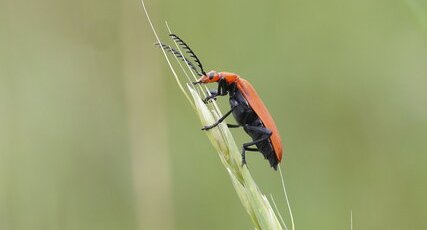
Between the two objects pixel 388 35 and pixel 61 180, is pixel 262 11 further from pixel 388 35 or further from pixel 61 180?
pixel 61 180

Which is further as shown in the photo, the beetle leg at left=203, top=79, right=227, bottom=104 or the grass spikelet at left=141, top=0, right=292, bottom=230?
the beetle leg at left=203, top=79, right=227, bottom=104

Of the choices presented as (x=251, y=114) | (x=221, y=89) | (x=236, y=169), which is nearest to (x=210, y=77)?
(x=221, y=89)

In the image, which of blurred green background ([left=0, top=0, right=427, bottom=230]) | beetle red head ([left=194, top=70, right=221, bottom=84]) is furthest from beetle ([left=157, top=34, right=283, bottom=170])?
blurred green background ([left=0, top=0, right=427, bottom=230])

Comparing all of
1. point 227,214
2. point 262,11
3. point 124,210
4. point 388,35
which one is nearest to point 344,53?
point 388,35

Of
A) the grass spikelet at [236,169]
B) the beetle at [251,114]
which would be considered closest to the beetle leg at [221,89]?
the beetle at [251,114]

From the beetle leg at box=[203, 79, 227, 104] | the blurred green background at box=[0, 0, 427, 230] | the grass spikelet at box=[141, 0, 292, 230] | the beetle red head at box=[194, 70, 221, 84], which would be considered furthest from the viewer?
the blurred green background at box=[0, 0, 427, 230]

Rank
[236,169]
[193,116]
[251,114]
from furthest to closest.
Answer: [193,116], [251,114], [236,169]

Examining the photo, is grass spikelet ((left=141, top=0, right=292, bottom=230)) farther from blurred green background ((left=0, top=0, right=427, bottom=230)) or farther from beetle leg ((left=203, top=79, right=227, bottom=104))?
blurred green background ((left=0, top=0, right=427, bottom=230))

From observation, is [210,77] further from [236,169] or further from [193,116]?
[193,116]

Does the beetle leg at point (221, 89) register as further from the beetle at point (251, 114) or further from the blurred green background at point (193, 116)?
the blurred green background at point (193, 116)
